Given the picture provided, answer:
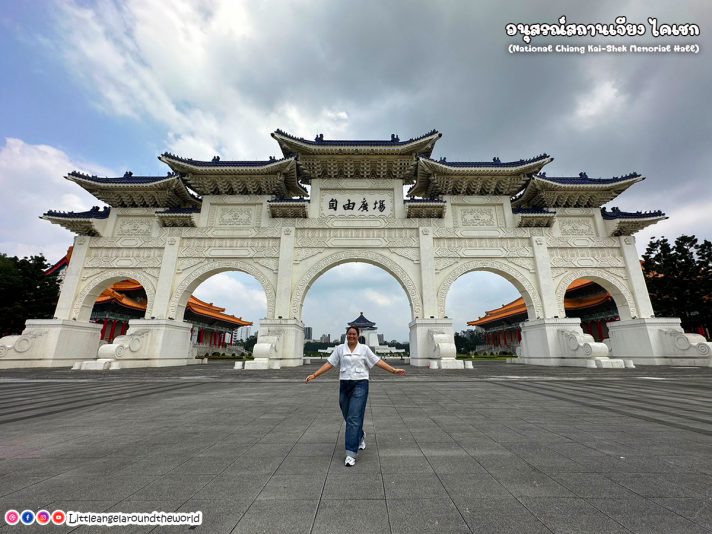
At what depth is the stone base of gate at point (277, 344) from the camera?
13.6 metres

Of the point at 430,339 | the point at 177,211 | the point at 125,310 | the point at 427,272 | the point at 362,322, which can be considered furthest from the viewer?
the point at 362,322

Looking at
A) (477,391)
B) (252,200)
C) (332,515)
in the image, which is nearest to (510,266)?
(477,391)

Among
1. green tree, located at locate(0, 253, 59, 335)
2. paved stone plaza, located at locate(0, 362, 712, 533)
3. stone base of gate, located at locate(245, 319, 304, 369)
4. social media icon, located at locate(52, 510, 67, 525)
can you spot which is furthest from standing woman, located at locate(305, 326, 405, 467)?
green tree, located at locate(0, 253, 59, 335)

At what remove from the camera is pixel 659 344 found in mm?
14383

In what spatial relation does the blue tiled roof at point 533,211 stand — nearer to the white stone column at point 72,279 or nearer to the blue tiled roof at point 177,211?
the blue tiled roof at point 177,211

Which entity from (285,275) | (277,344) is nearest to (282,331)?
(277,344)

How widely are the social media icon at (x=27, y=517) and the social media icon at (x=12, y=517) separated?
0.02 m

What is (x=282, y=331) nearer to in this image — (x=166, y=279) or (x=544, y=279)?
(x=166, y=279)

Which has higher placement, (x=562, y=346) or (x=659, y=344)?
(x=659, y=344)

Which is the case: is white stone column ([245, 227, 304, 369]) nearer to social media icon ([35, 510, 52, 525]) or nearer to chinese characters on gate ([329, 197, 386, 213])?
chinese characters on gate ([329, 197, 386, 213])

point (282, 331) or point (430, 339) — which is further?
point (282, 331)

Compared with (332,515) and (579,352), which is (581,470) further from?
(579,352)

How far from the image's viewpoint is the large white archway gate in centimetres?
1531

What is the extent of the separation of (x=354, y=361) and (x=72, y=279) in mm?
19210
